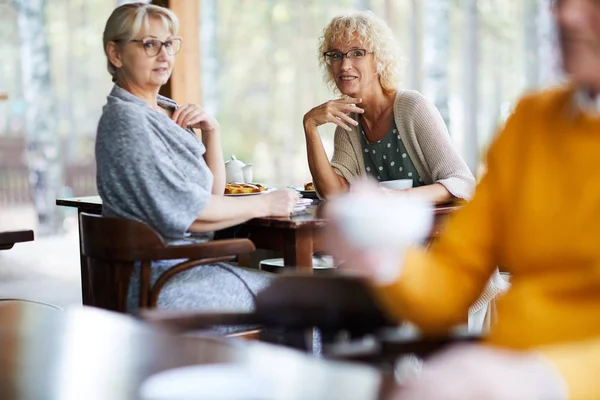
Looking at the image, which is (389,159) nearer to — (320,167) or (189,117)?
(320,167)

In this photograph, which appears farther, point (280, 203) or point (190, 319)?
point (280, 203)

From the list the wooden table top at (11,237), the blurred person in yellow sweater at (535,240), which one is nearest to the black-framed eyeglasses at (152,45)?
the wooden table top at (11,237)

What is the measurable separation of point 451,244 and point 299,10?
5.80m

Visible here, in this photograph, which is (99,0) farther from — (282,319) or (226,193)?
(282,319)

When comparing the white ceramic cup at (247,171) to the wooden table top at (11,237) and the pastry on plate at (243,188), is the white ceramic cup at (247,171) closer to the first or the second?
the pastry on plate at (243,188)

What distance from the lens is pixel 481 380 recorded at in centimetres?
87

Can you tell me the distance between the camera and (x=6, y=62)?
23.8 ft

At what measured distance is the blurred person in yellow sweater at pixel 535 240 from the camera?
1.18 m

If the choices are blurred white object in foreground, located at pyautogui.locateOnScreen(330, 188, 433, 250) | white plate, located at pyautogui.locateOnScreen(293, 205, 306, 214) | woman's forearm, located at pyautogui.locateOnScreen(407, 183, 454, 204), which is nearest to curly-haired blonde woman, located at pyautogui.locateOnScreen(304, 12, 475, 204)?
woman's forearm, located at pyautogui.locateOnScreen(407, 183, 454, 204)

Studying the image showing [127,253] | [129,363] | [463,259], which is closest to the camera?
[129,363]

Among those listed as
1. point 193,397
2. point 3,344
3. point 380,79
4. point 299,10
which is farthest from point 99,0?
point 193,397

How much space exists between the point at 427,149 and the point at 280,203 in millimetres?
662

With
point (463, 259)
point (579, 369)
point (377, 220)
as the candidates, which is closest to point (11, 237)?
point (463, 259)

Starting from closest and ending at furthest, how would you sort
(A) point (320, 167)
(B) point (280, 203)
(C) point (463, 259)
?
(C) point (463, 259) → (B) point (280, 203) → (A) point (320, 167)
